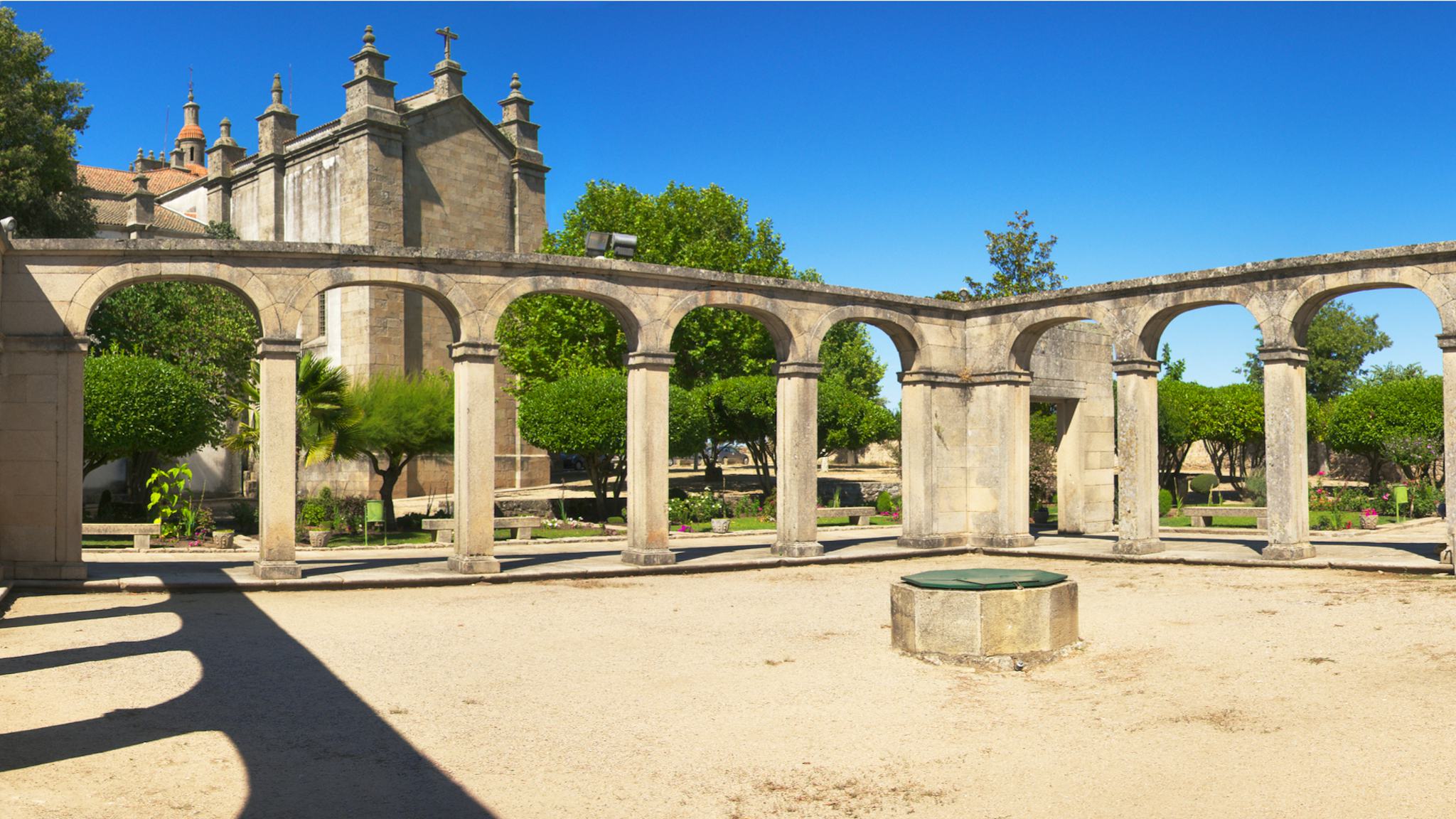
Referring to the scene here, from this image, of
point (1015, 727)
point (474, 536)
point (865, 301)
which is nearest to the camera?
point (1015, 727)

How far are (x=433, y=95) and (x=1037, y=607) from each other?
2768cm

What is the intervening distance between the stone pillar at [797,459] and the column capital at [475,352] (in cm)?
414

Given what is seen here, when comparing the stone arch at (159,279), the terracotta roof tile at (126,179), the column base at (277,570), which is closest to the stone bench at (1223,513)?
the column base at (277,570)

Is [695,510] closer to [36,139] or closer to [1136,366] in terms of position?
[1136,366]

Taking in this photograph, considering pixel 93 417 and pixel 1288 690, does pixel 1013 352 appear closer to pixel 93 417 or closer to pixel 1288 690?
pixel 1288 690

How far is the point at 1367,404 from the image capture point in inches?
A: 1040

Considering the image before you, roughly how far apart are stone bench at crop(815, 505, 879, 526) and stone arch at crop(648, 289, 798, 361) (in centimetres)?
769

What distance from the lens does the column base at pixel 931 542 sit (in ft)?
53.2

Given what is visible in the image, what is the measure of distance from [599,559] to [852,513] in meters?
10.2

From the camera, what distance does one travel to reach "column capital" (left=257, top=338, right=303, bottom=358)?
1218cm

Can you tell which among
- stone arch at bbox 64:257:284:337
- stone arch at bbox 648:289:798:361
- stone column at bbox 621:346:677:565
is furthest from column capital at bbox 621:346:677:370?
stone arch at bbox 64:257:284:337

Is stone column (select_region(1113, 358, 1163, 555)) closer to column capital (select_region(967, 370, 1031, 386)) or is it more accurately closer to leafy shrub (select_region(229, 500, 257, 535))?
column capital (select_region(967, 370, 1031, 386))

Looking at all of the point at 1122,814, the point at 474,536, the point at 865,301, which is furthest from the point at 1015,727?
the point at 865,301

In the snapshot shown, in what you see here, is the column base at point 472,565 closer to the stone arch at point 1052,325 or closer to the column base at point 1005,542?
the column base at point 1005,542
